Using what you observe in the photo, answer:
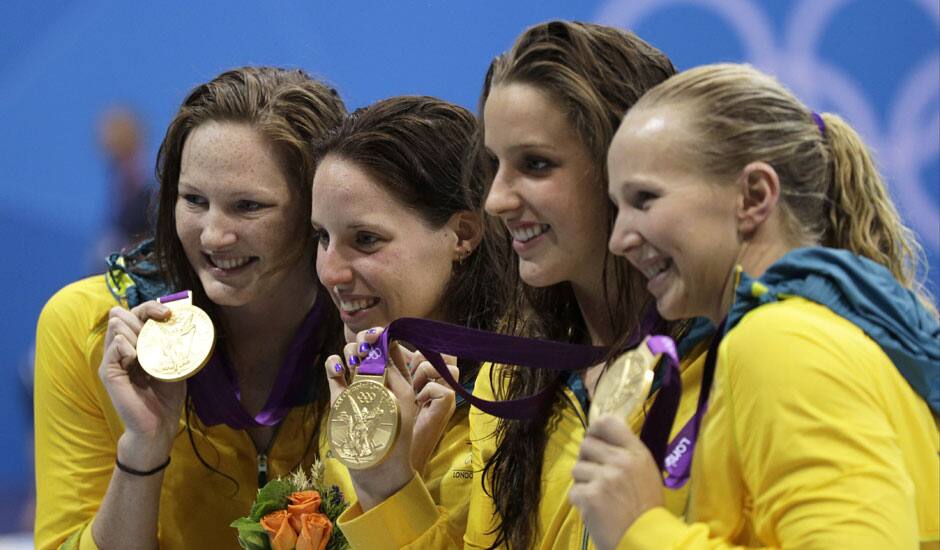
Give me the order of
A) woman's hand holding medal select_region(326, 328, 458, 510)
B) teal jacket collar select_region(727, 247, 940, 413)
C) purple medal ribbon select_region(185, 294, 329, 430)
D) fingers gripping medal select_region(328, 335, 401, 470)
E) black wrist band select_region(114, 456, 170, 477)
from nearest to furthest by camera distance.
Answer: teal jacket collar select_region(727, 247, 940, 413) → fingers gripping medal select_region(328, 335, 401, 470) → woman's hand holding medal select_region(326, 328, 458, 510) → black wrist band select_region(114, 456, 170, 477) → purple medal ribbon select_region(185, 294, 329, 430)

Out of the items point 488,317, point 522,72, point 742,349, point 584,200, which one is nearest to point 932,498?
point 742,349

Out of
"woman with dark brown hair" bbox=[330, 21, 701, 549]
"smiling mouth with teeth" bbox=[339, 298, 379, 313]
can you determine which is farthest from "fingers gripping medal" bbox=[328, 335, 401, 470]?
"smiling mouth with teeth" bbox=[339, 298, 379, 313]

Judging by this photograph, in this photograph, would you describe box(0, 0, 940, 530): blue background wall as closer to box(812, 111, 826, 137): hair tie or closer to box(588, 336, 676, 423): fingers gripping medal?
box(812, 111, 826, 137): hair tie

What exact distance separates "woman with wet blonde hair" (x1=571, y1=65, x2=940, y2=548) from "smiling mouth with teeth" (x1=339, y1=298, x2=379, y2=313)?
1.06m

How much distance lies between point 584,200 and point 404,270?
684 mm

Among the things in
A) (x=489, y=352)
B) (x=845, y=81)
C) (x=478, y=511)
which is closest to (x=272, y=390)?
(x=478, y=511)

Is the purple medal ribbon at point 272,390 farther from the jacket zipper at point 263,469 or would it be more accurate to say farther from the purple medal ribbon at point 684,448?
the purple medal ribbon at point 684,448

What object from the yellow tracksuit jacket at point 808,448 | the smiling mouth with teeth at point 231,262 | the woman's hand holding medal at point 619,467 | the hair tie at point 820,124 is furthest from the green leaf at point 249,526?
the hair tie at point 820,124

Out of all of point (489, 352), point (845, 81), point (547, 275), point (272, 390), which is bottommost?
point (272, 390)

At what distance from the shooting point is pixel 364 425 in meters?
2.37

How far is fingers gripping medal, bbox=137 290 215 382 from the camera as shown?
9.53ft

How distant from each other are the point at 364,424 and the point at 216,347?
0.99 meters

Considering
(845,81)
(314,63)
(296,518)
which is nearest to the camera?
(296,518)

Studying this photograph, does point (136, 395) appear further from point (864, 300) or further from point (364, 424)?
point (864, 300)
